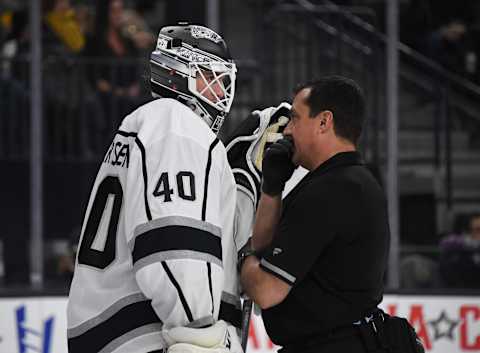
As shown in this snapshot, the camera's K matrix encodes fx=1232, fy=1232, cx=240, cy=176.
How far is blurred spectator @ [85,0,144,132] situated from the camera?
827 centimetres

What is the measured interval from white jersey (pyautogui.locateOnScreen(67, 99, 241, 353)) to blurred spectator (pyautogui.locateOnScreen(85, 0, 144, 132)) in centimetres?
505

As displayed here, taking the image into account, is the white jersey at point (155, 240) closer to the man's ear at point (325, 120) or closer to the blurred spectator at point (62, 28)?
the man's ear at point (325, 120)

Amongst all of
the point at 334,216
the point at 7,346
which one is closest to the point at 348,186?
the point at 334,216

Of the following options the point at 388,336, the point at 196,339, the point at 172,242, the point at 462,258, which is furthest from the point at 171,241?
the point at 462,258

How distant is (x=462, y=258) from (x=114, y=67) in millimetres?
2654

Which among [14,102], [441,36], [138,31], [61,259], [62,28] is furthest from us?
[441,36]

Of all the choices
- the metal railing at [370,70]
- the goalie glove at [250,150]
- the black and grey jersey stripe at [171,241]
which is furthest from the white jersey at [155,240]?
the metal railing at [370,70]

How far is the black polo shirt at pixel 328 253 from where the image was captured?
10.8 feet

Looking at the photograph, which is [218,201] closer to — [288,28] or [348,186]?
[348,186]

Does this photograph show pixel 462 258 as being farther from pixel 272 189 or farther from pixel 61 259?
pixel 272 189

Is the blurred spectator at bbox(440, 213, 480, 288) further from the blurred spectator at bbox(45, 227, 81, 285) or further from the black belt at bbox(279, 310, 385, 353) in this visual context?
the black belt at bbox(279, 310, 385, 353)

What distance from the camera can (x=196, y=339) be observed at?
293cm

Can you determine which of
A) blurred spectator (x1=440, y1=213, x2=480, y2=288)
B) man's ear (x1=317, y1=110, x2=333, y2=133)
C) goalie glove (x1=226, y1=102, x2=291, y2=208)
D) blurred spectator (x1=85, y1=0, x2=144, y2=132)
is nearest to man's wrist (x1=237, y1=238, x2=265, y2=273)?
goalie glove (x1=226, y1=102, x2=291, y2=208)

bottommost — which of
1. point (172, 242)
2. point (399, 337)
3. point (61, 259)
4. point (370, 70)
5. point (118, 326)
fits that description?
point (61, 259)
